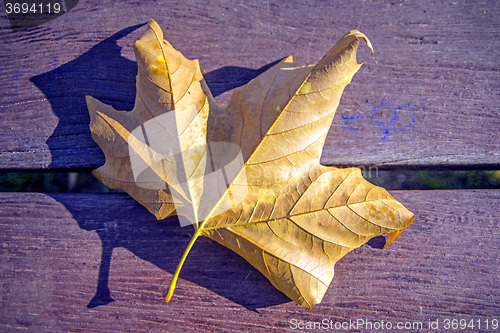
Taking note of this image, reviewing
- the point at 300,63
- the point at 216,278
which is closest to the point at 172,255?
the point at 216,278

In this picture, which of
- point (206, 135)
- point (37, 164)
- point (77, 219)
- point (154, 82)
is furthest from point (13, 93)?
point (206, 135)

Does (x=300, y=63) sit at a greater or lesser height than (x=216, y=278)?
greater

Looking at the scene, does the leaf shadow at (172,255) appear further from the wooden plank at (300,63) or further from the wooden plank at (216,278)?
the wooden plank at (300,63)

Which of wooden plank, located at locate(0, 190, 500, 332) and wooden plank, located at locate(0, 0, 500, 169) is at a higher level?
wooden plank, located at locate(0, 0, 500, 169)

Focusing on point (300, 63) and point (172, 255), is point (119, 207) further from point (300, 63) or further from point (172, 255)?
point (300, 63)

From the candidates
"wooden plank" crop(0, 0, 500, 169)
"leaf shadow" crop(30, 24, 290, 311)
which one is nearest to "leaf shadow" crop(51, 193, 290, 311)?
"leaf shadow" crop(30, 24, 290, 311)

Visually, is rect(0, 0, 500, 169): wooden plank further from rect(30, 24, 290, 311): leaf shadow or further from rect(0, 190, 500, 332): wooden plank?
rect(0, 190, 500, 332): wooden plank
